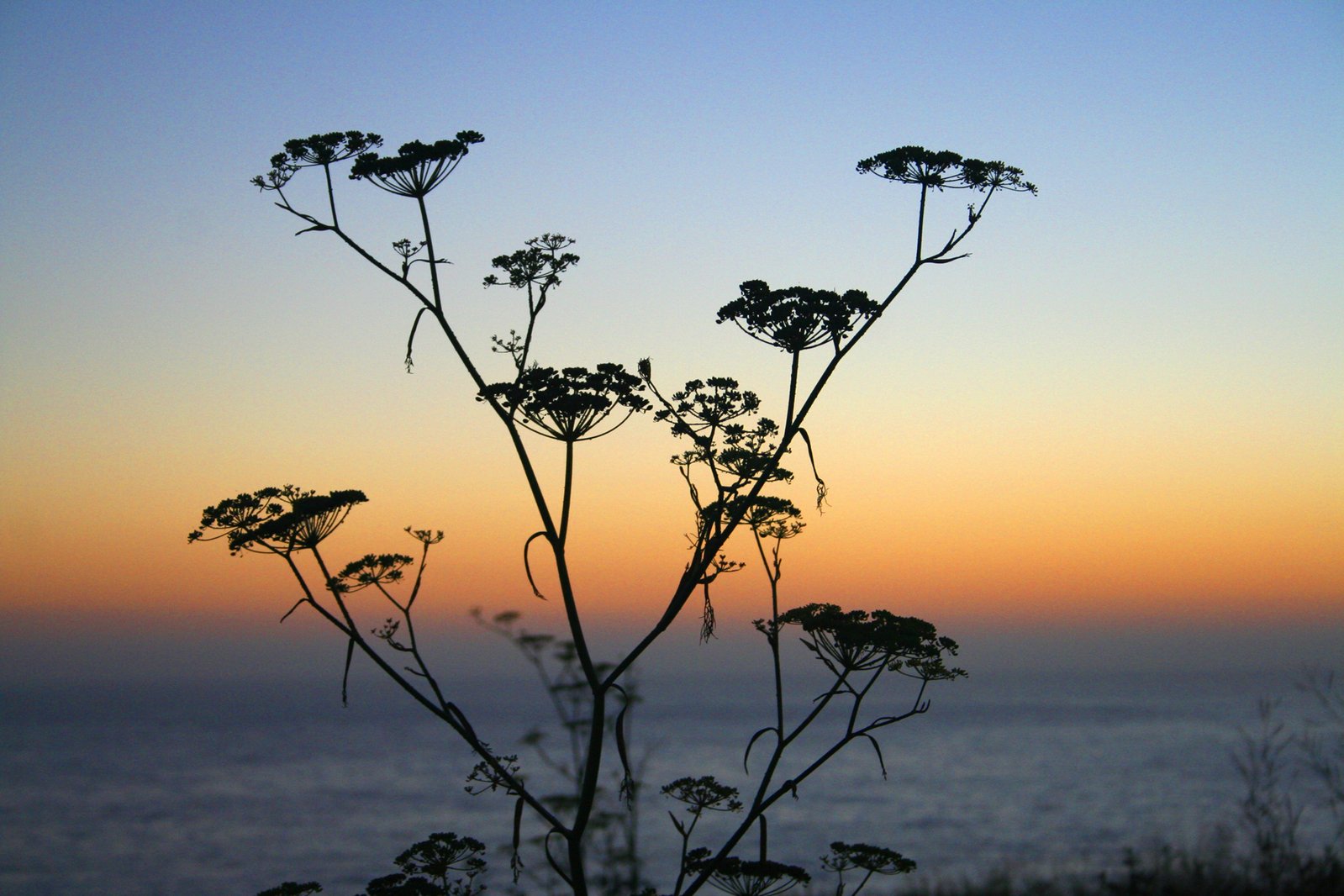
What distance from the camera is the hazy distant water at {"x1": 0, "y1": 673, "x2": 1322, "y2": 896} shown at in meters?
40.6

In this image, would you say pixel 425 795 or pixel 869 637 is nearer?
pixel 869 637

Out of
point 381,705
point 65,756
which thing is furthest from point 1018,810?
point 381,705

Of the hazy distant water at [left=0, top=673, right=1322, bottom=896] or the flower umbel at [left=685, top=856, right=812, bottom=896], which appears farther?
the hazy distant water at [left=0, top=673, right=1322, bottom=896]

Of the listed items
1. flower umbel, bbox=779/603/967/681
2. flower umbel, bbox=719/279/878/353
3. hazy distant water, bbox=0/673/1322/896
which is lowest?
hazy distant water, bbox=0/673/1322/896

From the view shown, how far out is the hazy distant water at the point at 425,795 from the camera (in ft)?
133

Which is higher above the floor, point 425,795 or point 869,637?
point 869,637

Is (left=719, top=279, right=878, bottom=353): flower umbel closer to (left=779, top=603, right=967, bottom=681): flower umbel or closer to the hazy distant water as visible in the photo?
(left=779, top=603, right=967, bottom=681): flower umbel

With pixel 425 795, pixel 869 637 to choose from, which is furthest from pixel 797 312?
pixel 425 795

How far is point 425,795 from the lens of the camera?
193 feet

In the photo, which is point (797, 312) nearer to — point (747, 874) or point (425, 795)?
point (747, 874)

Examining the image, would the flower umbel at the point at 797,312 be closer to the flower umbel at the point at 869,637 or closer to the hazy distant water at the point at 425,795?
the flower umbel at the point at 869,637

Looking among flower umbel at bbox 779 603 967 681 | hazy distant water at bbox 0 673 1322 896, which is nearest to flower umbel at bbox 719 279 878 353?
flower umbel at bbox 779 603 967 681

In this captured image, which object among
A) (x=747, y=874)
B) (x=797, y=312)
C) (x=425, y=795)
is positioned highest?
(x=797, y=312)

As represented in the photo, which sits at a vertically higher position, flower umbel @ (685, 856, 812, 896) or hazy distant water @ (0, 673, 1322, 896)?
flower umbel @ (685, 856, 812, 896)
